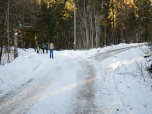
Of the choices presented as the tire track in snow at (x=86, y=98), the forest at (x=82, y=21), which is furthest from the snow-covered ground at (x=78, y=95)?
the forest at (x=82, y=21)

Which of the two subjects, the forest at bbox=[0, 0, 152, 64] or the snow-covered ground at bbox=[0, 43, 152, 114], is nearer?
the snow-covered ground at bbox=[0, 43, 152, 114]

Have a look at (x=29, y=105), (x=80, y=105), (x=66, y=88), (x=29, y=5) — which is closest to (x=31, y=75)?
(x=66, y=88)

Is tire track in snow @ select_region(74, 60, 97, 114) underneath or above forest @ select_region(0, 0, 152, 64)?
underneath

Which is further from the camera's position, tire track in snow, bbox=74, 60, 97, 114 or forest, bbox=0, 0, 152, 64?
forest, bbox=0, 0, 152, 64

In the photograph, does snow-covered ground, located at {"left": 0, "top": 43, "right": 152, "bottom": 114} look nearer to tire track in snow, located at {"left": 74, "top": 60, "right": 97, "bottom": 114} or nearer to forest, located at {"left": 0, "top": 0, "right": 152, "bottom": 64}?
tire track in snow, located at {"left": 74, "top": 60, "right": 97, "bottom": 114}

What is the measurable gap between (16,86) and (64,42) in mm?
37111

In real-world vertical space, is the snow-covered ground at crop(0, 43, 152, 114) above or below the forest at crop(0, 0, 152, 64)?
below

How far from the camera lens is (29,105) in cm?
465

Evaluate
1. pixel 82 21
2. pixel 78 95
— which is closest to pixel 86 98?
pixel 78 95

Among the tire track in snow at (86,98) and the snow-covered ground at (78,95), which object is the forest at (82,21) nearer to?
the snow-covered ground at (78,95)

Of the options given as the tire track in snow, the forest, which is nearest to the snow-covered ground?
the tire track in snow

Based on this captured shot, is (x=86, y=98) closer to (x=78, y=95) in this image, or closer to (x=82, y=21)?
(x=78, y=95)

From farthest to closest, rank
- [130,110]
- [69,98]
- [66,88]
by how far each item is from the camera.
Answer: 1. [66,88]
2. [69,98]
3. [130,110]

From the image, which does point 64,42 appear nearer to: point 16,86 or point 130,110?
point 16,86
